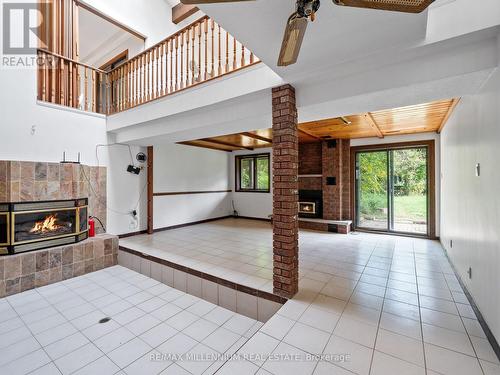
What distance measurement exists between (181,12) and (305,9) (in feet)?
21.7

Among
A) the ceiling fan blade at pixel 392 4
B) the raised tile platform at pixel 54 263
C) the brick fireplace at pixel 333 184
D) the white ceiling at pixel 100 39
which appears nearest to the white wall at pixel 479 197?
the ceiling fan blade at pixel 392 4

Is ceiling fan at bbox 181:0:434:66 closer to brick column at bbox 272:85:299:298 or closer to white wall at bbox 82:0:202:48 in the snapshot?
brick column at bbox 272:85:299:298

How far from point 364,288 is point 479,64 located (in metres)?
2.54

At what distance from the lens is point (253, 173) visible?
806 centimetres

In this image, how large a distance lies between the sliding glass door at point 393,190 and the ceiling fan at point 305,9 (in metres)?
5.21

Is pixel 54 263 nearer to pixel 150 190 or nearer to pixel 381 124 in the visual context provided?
pixel 150 190

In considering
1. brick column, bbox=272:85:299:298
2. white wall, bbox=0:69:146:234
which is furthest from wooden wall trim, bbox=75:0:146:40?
brick column, bbox=272:85:299:298

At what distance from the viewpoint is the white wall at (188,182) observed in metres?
6.16

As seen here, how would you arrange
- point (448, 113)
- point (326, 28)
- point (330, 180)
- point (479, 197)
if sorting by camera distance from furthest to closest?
point (330, 180) < point (448, 113) < point (479, 197) < point (326, 28)

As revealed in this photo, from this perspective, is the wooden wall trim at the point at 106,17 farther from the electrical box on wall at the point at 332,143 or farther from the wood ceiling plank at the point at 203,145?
the electrical box on wall at the point at 332,143

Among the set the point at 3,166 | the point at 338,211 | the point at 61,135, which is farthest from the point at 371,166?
the point at 3,166

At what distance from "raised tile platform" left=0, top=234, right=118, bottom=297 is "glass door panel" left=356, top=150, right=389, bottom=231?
5876 millimetres

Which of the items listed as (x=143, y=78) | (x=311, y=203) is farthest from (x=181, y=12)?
(x=311, y=203)

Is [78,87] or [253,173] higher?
[78,87]
